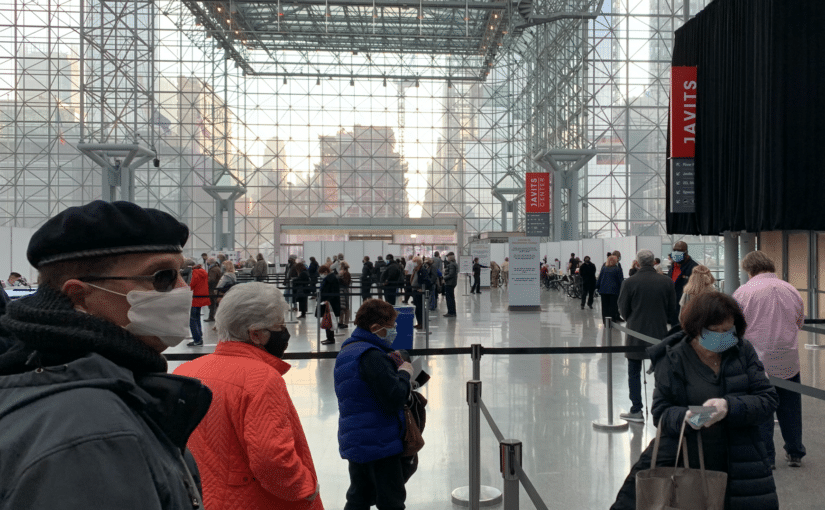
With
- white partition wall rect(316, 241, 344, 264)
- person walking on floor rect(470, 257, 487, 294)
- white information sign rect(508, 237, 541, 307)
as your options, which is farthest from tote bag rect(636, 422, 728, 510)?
white partition wall rect(316, 241, 344, 264)

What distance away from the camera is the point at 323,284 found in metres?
13.3

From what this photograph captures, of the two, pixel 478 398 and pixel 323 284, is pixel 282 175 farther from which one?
pixel 478 398

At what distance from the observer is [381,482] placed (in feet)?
11.4

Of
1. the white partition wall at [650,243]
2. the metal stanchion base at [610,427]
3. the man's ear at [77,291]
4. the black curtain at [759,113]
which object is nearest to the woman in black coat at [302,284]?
the black curtain at [759,113]

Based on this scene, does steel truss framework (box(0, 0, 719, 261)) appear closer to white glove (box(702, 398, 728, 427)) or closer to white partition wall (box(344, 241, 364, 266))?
white partition wall (box(344, 241, 364, 266))

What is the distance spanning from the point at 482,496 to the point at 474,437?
85 cm

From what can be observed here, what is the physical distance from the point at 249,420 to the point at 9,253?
65.6 feet

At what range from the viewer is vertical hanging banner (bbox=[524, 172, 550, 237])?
28766mm

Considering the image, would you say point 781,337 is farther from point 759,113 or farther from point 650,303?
point 759,113

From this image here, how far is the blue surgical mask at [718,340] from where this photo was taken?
3.14m

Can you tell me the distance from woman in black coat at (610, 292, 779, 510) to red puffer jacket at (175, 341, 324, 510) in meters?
1.73

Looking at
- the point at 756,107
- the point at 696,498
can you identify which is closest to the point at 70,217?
the point at 696,498

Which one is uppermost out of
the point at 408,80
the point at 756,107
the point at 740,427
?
the point at 408,80

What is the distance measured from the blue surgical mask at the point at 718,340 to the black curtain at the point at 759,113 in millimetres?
10309
